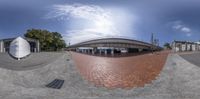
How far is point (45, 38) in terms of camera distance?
2307 inches

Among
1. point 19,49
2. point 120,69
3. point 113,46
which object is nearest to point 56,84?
point 120,69

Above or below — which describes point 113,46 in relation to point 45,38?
below

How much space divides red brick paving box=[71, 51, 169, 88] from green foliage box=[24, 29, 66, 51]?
26429 millimetres

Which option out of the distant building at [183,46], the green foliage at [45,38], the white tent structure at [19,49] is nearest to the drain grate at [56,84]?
the white tent structure at [19,49]

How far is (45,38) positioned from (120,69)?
32.0 m

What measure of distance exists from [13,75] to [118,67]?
11.2 m

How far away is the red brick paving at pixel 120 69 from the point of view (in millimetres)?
27328

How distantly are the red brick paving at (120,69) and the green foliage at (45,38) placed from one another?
26429 mm

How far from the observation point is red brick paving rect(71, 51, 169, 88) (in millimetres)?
27328

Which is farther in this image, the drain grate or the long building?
the long building

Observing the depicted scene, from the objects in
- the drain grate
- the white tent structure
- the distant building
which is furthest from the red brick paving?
the distant building

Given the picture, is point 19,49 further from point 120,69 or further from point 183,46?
point 183,46

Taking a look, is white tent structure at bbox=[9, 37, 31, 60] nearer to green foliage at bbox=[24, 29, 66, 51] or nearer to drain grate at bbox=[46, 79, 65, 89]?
drain grate at bbox=[46, 79, 65, 89]

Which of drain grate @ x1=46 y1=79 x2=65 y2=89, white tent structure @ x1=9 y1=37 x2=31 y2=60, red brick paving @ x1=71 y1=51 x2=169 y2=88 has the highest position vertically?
white tent structure @ x1=9 y1=37 x2=31 y2=60
